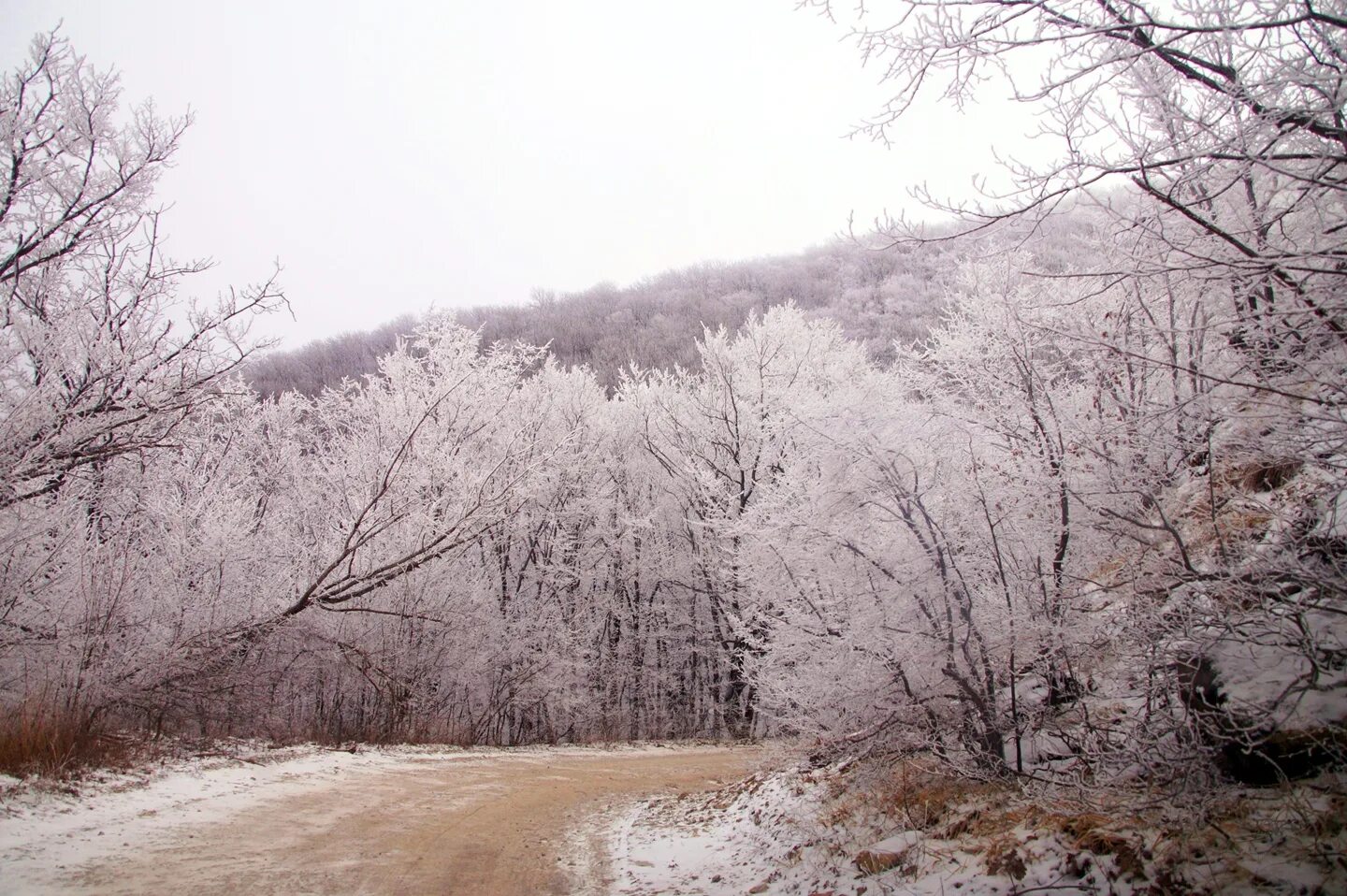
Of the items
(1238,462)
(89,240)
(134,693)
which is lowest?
(134,693)

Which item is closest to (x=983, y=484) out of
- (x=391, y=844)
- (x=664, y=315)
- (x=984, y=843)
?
(x=984, y=843)

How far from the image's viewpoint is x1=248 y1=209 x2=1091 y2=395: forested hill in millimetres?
39719

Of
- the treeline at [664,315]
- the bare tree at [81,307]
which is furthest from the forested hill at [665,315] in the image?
the bare tree at [81,307]

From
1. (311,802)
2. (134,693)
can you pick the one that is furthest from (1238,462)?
(134,693)

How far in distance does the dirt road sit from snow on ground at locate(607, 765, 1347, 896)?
0.71 m

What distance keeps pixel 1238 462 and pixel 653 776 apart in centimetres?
1012

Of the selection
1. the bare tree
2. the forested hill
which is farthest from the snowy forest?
the forested hill

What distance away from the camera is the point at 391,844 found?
5859 mm

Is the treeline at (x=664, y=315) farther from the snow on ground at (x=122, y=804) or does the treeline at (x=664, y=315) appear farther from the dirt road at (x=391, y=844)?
the snow on ground at (x=122, y=804)

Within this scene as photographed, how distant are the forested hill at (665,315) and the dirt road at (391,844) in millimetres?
27406

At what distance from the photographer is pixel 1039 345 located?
6441 millimetres

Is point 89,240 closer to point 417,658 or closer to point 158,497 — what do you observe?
point 158,497

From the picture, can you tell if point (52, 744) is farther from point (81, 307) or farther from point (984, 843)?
point (984, 843)

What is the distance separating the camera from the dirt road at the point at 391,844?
463 centimetres
